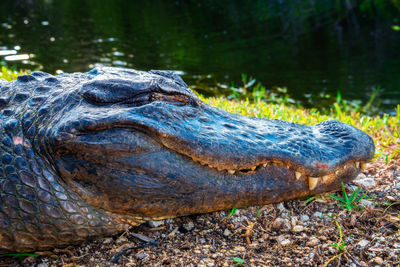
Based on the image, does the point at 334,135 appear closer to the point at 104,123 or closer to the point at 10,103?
the point at 104,123

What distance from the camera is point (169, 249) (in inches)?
82.4

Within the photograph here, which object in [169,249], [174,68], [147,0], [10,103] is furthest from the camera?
[147,0]

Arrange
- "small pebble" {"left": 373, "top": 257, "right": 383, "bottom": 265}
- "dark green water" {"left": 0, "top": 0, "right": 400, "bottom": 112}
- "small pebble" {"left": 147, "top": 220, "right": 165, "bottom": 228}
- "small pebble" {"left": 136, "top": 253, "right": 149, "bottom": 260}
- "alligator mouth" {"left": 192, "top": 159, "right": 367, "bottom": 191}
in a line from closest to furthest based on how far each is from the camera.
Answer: "small pebble" {"left": 373, "top": 257, "right": 383, "bottom": 265}
"small pebble" {"left": 136, "top": 253, "right": 149, "bottom": 260}
"alligator mouth" {"left": 192, "top": 159, "right": 367, "bottom": 191}
"small pebble" {"left": 147, "top": 220, "right": 165, "bottom": 228}
"dark green water" {"left": 0, "top": 0, "right": 400, "bottom": 112}

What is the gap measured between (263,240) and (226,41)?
37.6ft

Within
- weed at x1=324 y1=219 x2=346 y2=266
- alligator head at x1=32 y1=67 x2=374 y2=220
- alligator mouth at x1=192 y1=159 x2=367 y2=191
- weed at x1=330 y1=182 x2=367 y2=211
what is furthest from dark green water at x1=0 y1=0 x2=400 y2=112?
weed at x1=324 y1=219 x2=346 y2=266

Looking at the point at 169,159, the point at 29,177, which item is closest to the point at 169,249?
the point at 169,159

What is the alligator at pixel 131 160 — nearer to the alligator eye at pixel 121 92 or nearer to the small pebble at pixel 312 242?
the alligator eye at pixel 121 92

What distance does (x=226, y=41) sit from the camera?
12945 millimetres

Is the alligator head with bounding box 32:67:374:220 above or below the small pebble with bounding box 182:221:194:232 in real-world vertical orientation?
above

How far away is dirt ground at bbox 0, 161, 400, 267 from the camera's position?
6.54 feet

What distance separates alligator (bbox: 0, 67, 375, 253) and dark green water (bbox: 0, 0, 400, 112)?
5.67 meters

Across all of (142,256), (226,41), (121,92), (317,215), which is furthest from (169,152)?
(226,41)

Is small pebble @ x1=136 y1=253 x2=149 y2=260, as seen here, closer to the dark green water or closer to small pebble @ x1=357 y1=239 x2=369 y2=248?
small pebble @ x1=357 y1=239 x2=369 y2=248

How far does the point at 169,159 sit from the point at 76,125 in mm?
523
